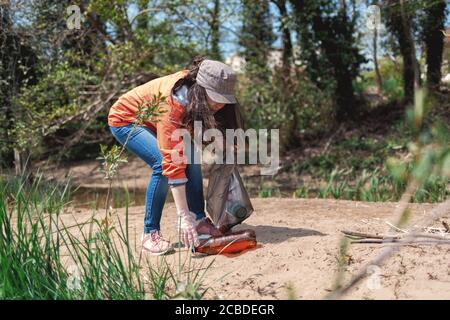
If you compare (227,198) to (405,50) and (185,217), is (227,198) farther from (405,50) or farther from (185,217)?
(405,50)

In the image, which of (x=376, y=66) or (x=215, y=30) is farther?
(x=376, y=66)

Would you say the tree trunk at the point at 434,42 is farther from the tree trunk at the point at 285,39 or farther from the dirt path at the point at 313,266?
the dirt path at the point at 313,266

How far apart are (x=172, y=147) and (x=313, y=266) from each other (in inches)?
37.6

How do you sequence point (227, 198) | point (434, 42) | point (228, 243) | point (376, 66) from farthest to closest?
point (376, 66), point (434, 42), point (227, 198), point (228, 243)

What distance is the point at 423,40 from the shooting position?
994cm

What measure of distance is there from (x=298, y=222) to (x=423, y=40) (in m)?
7.21

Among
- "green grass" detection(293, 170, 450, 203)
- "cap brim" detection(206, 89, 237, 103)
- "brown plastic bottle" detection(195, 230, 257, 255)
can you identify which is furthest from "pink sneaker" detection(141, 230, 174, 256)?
"green grass" detection(293, 170, 450, 203)

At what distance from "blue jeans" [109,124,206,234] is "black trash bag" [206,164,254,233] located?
4.4 inches

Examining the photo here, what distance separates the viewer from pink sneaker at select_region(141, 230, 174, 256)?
311cm

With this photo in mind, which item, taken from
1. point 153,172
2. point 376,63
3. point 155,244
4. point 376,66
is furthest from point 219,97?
point 376,66

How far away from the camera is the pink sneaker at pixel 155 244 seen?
122 inches

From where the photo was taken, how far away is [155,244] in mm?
3148

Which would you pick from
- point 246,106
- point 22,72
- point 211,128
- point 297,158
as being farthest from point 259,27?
point 211,128
